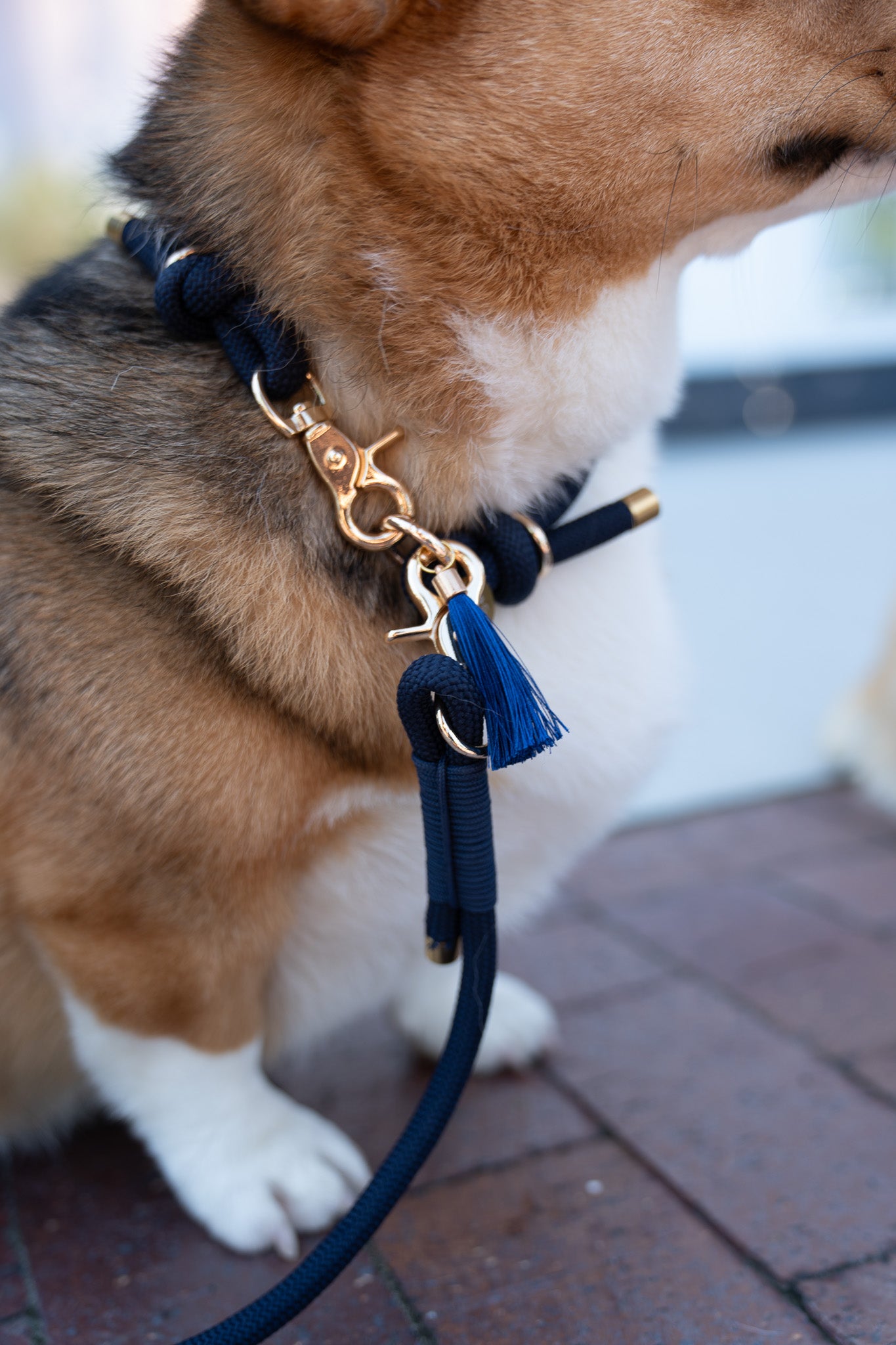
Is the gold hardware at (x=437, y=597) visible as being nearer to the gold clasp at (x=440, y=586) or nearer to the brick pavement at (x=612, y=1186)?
the gold clasp at (x=440, y=586)

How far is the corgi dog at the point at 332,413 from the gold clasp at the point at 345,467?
0.13ft

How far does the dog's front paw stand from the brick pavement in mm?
43

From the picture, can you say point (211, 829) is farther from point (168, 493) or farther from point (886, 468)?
point (886, 468)

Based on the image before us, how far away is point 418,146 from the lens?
1.05m

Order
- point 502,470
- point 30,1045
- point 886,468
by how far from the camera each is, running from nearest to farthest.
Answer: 1. point 502,470
2. point 30,1045
3. point 886,468

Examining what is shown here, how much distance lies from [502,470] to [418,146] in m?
0.32

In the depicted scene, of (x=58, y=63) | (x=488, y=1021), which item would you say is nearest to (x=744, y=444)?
(x=58, y=63)

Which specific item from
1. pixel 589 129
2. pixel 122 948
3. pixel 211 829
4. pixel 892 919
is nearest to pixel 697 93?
pixel 589 129

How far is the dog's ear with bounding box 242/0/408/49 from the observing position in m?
1.00

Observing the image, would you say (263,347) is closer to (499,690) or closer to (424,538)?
(424,538)

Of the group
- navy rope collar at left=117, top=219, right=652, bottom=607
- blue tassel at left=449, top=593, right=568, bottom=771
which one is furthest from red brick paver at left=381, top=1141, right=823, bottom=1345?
navy rope collar at left=117, top=219, right=652, bottom=607

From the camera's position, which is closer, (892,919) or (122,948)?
(122,948)

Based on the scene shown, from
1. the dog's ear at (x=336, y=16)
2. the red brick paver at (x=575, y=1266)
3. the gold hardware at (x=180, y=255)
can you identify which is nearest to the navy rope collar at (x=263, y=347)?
the gold hardware at (x=180, y=255)

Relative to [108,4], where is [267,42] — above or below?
below
